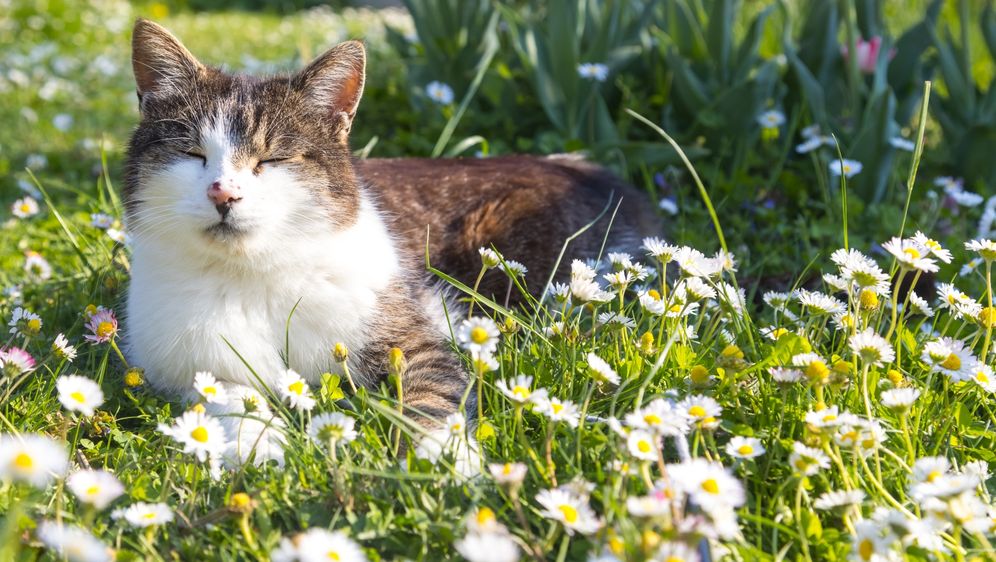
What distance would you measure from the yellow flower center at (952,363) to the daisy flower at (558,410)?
2.62 feet

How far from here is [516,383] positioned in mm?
1947

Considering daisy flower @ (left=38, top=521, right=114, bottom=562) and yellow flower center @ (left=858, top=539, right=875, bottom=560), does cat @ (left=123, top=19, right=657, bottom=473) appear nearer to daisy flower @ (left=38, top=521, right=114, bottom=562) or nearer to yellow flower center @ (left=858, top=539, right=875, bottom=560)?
daisy flower @ (left=38, top=521, right=114, bottom=562)

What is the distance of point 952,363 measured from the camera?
6.59 feet

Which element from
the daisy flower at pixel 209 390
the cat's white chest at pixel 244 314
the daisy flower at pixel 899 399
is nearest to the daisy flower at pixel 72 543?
the daisy flower at pixel 209 390

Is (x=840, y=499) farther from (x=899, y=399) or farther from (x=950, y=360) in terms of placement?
(x=950, y=360)

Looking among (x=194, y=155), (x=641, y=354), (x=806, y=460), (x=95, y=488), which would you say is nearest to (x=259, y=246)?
(x=194, y=155)

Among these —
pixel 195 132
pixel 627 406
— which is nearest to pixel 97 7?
pixel 195 132

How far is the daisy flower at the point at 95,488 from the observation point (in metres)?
1.51

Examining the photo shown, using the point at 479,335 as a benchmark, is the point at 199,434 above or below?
below

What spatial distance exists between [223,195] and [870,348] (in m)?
1.42

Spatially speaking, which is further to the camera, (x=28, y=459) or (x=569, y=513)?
(x=569, y=513)

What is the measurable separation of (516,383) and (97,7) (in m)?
8.43

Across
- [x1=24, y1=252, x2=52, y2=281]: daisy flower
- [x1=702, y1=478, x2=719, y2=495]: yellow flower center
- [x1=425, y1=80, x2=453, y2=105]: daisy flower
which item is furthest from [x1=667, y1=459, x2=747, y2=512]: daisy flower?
[x1=425, y1=80, x2=453, y2=105]: daisy flower

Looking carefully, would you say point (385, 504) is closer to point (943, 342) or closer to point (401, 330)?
point (401, 330)
